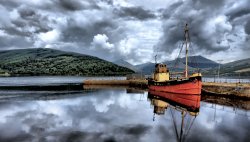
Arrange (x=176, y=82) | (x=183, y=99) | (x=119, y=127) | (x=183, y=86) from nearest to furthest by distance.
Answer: (x=119, y=127), (x=183, y=99), (x=183, y=86), (x=176, y=82)

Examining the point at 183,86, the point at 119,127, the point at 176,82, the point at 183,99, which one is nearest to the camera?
the point at 119,127

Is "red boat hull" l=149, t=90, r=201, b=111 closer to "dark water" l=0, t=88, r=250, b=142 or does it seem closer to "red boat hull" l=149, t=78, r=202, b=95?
"red boat hull" l=149, t=78, r=202, b=95

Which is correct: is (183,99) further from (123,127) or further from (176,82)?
(123,127)

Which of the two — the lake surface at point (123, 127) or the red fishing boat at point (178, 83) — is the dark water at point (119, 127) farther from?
the red fishing boat at point (178, 83)

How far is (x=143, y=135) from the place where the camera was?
961 inches


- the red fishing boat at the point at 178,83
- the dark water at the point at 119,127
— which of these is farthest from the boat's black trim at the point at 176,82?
the dark water at the point at 119,127

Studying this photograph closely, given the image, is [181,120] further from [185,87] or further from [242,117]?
[185,87]

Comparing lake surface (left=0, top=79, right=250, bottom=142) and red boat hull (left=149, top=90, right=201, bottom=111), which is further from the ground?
red boat hull (left=149, top=90, right=201, bottom=111)

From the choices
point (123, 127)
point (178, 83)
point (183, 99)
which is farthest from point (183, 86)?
point (123, 127)

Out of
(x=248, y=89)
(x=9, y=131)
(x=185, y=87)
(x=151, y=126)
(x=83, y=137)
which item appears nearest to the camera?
(x=83, y=137)

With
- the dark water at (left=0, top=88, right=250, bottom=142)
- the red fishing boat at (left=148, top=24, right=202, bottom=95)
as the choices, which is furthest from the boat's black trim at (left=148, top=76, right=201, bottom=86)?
the dark water at (left=0, top=88, right=250, bottom=142)

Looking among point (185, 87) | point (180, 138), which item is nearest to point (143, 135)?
point (180, 138)

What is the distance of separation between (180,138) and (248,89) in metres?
37.5

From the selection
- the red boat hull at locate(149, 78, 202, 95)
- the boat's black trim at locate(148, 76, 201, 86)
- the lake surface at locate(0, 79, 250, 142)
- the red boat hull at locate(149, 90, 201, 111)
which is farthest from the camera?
the red boat hull at locate(149, 78, 202, 95)
